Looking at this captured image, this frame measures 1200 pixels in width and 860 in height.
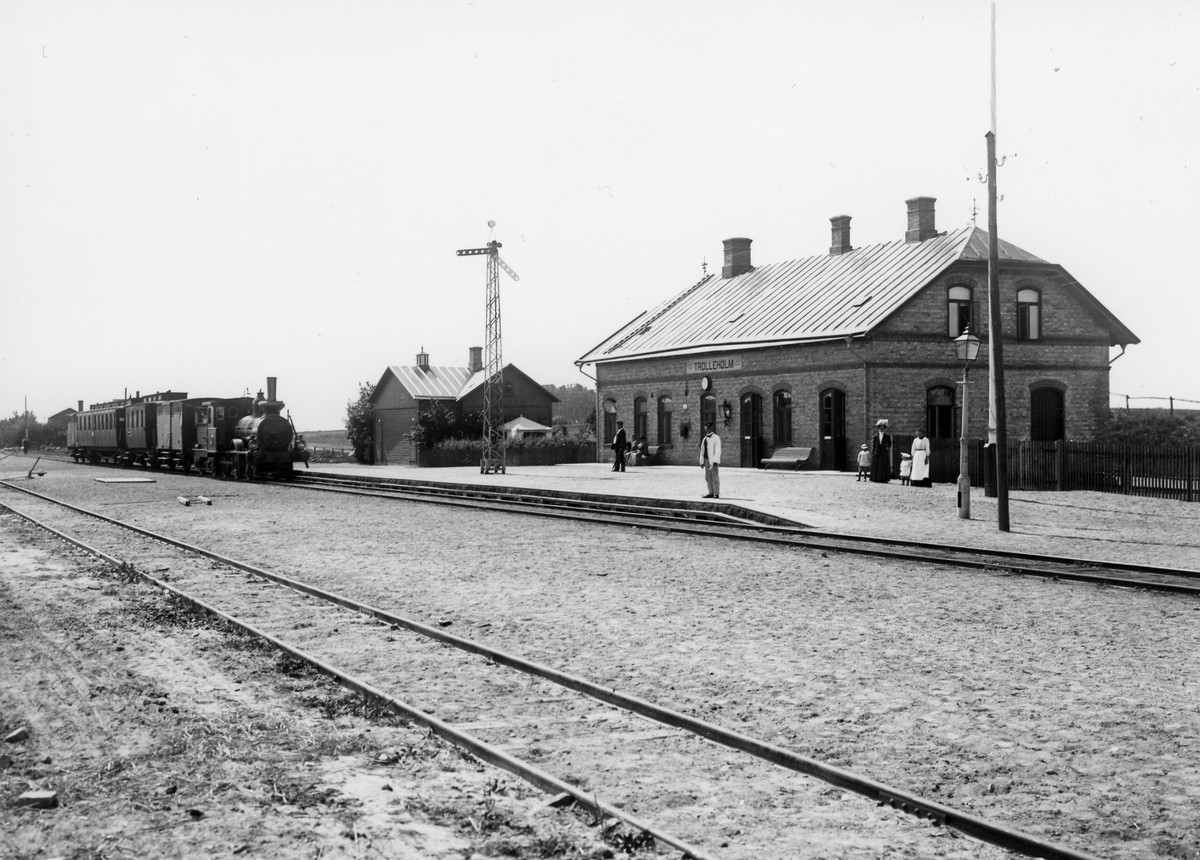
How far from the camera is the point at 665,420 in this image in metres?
39.6

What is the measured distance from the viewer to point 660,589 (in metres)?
10.9

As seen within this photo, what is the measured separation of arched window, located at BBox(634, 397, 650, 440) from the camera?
40438mm

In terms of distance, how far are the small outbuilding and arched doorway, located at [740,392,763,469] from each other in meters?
15.9

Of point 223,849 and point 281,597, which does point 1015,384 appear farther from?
point 223,849

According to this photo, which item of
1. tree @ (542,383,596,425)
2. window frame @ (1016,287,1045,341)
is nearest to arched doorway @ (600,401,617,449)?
window frame @ (1016,287,1045,341)

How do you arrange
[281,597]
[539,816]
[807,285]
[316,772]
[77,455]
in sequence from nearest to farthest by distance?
[539,816]
[316,772]
[281,597]
[807,285]
[77,455]

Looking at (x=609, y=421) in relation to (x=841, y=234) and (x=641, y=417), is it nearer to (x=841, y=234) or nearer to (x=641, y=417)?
(x=641, y=417)

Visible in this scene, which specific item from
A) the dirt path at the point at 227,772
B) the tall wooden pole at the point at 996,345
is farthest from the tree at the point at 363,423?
the dirt path at the point at 227,772

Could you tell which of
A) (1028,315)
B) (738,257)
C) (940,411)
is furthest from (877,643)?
(738,257)

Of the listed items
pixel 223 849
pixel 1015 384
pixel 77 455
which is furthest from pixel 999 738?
pixel 77 455

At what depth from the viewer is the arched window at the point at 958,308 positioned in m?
32.3

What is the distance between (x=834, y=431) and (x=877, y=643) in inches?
971

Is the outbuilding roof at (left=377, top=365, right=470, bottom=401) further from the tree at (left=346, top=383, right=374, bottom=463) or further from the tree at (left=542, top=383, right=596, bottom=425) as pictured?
the tree at (left=542, top=383, right=596, bottom=425)

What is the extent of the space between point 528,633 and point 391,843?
4382 millimetres
